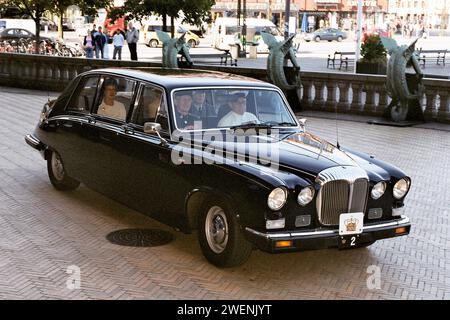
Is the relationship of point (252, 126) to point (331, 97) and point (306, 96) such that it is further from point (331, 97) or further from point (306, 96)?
point (306, 96)

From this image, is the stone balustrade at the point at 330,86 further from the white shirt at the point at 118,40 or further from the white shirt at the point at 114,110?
the white shirt at the point at 114,110

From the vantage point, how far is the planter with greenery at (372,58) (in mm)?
25922

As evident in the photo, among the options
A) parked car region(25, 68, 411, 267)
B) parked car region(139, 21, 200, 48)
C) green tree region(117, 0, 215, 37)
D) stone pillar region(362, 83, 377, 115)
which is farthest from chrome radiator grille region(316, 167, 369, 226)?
parked car region(139, 21, 200, 48)

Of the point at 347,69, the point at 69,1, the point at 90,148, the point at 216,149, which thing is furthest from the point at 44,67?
the point at 216,149

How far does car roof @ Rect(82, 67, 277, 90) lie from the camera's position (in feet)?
24.7

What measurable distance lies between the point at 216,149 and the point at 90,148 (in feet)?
7.16

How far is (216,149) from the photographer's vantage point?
6742mm

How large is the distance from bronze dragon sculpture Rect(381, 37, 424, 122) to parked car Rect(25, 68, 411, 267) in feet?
29.5

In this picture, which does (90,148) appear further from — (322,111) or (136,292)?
(322,111)

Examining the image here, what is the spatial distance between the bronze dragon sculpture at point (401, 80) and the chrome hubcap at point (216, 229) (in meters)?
10.8

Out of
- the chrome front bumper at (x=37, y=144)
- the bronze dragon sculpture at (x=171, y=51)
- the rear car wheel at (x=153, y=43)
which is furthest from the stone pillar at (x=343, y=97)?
the rear car wheel at (x=153, y=43)

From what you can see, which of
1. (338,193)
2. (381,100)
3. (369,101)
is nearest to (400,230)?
(338,193)

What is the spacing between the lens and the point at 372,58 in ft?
86.1

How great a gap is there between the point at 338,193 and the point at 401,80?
35.1ft
